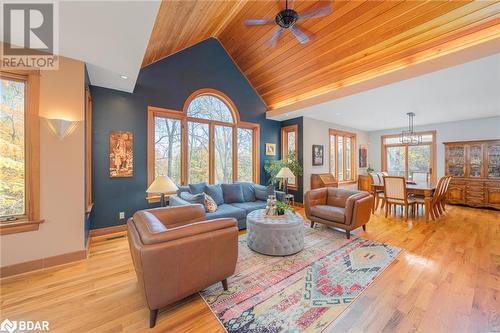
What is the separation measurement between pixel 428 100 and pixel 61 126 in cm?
689

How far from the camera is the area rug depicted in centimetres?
168

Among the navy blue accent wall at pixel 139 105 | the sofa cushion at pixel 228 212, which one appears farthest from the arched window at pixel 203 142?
the sofa cushion at pixel 228 212

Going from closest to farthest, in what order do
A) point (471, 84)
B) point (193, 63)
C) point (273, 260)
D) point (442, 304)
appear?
point (442, 304) < point (273, 260) < point (471, 84) < point (193, 63)

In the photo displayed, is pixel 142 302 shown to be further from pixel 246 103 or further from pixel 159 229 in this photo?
pixel 246 103

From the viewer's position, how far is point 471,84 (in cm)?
357

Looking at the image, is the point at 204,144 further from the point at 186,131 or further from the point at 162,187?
the point at 162,187

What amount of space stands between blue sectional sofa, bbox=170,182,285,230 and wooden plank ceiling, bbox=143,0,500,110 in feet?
8.98

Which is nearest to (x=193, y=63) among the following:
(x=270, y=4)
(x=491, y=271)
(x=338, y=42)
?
(x=270, y=4)

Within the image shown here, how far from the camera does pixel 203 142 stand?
492cm

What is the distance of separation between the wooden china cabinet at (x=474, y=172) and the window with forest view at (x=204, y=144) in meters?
6.17

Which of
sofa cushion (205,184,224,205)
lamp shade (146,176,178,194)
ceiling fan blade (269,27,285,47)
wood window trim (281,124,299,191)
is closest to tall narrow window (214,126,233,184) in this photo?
sofa cushion (205,184,224,205)

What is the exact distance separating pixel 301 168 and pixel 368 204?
2.49 m

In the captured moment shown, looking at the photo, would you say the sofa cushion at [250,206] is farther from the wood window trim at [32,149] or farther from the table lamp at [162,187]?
the wood window trim at [32,149]

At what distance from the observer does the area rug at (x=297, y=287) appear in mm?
1685
